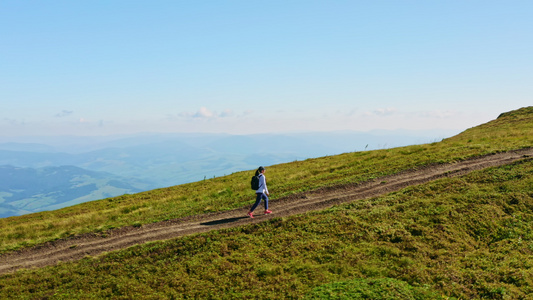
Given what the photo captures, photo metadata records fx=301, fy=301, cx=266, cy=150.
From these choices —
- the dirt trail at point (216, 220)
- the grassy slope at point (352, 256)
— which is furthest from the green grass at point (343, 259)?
the dirt trail at point (216, 220)

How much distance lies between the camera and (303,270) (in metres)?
12.0

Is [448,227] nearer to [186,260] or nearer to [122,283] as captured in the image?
[186,260]

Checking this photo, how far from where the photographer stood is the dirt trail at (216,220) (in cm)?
1786

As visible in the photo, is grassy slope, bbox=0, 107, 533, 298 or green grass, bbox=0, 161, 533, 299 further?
grassy slope, bbox=0, 107, 533, 298

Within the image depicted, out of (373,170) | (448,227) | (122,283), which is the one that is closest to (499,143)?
(373,170)

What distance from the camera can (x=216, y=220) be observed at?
20.3 meters

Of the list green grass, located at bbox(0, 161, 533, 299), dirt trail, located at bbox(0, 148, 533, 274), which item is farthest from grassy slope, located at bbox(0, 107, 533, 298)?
dirt trail, located at bbox(0, 148, 533, 274)

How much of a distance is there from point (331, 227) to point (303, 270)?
13.4ft

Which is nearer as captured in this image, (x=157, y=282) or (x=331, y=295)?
(x=331, y=295)

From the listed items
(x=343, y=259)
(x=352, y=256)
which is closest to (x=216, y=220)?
(x=343, y=259)

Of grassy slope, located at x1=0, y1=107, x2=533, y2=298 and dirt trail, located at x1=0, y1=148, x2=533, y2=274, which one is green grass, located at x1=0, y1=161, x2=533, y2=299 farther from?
dirt trail, located at x1=0, y1=148, x2=533, y2=274

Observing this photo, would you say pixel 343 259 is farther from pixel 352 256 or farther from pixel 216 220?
pixel 216 220

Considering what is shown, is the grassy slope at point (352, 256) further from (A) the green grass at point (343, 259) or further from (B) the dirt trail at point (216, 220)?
(B) the dirt trail at point (216, 220)

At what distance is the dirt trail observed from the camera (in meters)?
17.9
